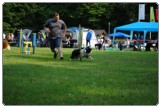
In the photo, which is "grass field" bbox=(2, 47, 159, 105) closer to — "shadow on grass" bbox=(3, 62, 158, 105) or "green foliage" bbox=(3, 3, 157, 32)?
"shadow on grass" bbox=(3, 62, 158, 105)

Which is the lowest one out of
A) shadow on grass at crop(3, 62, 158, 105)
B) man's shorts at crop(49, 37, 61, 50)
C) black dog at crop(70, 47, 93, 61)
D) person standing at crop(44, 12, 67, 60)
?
shadow on grass at crop(3, 62, 158, 105)

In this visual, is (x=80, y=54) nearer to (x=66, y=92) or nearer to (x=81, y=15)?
(x=66, y=92)

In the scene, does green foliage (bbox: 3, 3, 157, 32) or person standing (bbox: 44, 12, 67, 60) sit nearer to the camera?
person standing (bbox: 44, 12, 67, 60)

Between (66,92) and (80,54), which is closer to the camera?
(66,92)

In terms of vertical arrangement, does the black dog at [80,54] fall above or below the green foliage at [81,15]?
below

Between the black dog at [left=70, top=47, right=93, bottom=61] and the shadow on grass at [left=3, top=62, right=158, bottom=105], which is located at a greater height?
the black dog at [left=70, top=47, right=93, bottom=61]

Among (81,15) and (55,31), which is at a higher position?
(81,15)

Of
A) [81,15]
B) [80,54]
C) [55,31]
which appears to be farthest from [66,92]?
[81,15]

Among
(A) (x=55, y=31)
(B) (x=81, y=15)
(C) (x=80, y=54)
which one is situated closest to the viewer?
(C) (x=80, y=54)

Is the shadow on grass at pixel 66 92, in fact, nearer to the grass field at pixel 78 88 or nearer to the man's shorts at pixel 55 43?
the grass field at pixel 78 88

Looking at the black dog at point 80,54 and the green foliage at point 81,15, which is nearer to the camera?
the black dog at point 80,54

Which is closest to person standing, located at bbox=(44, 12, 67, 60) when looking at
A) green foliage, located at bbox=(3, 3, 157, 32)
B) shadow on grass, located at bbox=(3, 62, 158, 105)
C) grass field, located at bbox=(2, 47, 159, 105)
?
grass field, located at bbox=(2, 47, 159, 105)

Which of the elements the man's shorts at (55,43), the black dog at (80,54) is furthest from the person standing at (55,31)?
the black dog at (80,54)

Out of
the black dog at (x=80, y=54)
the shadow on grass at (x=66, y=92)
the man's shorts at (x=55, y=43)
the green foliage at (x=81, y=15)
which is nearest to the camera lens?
the shadow on grass at (x=66, y=92)
